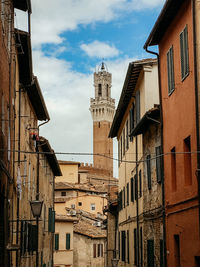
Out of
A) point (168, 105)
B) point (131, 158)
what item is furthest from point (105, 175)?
point (168, 105)

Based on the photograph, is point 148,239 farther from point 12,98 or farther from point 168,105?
point 12,98

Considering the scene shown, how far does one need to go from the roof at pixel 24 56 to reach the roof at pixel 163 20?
389 cm

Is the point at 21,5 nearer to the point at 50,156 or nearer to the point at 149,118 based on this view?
the point at 149,118

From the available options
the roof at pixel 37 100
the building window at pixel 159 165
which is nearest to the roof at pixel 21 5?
the roof at pixel 37 100

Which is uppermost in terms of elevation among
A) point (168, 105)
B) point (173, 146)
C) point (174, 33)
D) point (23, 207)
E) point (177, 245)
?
point (174, 33)

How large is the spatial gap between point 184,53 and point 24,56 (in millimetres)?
5690

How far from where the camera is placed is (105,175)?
12269 centimetres

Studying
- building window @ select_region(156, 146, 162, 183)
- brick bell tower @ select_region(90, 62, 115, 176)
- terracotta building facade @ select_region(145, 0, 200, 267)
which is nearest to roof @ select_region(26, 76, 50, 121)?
building window @ select_region(156, 146, 162, 183)

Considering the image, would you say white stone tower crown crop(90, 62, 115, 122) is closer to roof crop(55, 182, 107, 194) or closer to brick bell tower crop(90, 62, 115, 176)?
brick bell tower crop(90, 62, 115, 176)

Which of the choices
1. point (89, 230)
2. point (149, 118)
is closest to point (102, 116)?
point (89, 230)

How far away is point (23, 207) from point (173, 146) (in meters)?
7.34

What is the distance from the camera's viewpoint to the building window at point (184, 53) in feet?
44.9

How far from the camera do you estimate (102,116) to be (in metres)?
138

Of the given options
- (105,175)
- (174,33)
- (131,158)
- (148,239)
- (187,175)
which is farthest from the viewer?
(105,175)
